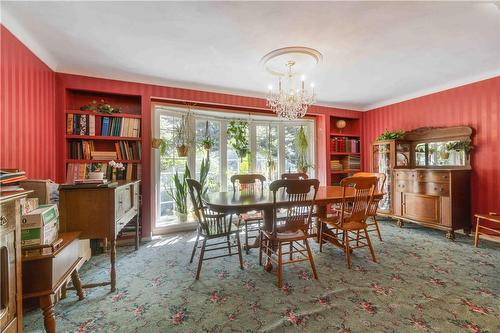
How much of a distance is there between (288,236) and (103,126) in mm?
2859

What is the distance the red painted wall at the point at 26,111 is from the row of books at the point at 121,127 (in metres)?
0.56

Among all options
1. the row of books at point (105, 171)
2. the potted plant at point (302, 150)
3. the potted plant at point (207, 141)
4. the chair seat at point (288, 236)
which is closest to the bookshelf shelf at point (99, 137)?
the row of books at point (105, 171)

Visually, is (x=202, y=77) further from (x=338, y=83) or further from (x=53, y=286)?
(x=53, y=286)

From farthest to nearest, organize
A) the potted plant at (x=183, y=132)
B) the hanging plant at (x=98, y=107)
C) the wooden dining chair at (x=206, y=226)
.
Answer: the potted plant at (x=183, y=132)
the hanging plant at (x=98, y=107)
the wooden dining chair at (x=206, y=226)

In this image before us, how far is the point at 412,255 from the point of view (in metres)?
2.73

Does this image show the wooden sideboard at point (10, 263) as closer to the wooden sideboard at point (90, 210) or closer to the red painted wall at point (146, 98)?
the wooden sideboard at point (90, 210)

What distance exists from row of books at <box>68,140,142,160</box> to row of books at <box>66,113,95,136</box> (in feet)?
0.51

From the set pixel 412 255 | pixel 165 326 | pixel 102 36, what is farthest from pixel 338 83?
pixel 165 326

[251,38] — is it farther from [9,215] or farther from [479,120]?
[479,120]

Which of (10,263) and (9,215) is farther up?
(9,215)

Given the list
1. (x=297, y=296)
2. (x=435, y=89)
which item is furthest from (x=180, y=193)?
(x=435, y=89)

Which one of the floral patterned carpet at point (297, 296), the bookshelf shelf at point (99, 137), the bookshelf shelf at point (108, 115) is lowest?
the floral patterned carpet at point (297, 296)

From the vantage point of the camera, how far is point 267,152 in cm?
466

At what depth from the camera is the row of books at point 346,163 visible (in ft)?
16.1
